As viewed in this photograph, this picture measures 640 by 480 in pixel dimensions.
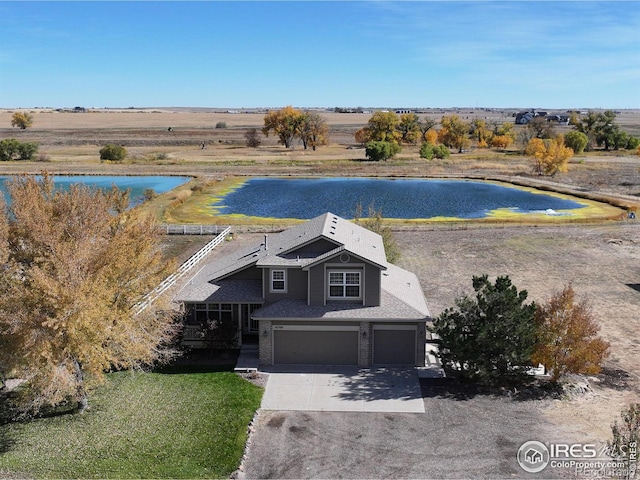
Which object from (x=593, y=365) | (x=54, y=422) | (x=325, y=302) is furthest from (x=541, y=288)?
(x=54, y=422)

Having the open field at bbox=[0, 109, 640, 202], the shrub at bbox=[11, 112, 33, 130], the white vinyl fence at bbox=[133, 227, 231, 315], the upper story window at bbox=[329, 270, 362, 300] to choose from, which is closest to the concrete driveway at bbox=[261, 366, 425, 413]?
the upper story window at bbox=[329, 270, 362, 300]

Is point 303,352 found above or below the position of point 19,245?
below

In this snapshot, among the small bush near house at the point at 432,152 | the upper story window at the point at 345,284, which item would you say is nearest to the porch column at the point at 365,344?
the upper story window at the point at 345,284

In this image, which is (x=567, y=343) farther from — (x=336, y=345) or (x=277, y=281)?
(x=277, y=281)

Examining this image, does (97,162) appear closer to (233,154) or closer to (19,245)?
(233,154)

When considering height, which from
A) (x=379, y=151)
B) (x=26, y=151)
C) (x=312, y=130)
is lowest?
(x=26, y=151)

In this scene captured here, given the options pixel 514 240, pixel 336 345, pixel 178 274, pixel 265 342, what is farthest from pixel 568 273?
pixel 178 274

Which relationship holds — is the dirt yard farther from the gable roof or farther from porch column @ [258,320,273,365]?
porch column @ [258,320,273,365]
